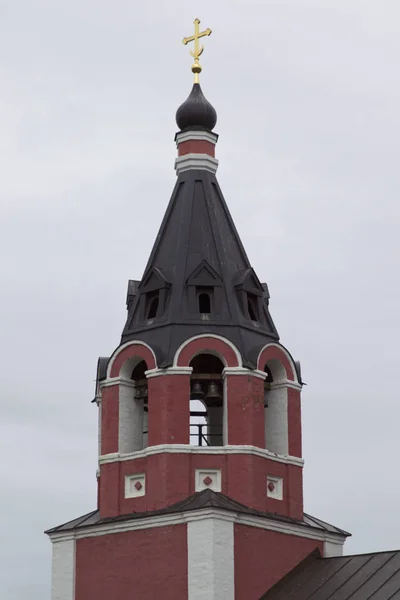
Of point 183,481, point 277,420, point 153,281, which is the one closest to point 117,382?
point 153,281

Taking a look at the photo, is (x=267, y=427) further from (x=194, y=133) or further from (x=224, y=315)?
(x=194, y=133)

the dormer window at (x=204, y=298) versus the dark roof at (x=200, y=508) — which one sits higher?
the dormer window at (x=204, y=298)

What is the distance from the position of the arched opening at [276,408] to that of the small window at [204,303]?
177cm

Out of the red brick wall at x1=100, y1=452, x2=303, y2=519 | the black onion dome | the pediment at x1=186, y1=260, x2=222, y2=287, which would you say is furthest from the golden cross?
the red brick wall at x1=100, y1=452, x2=303, y2=519

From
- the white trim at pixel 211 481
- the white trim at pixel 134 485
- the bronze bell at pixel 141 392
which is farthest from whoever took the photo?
the bronze bell at pixel 141 392

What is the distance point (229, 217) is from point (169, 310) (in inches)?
128

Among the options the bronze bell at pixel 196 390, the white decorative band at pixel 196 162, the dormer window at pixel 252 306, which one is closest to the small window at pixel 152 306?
the bronze bell at pixel 196 390

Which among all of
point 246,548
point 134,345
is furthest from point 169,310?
point 246,548

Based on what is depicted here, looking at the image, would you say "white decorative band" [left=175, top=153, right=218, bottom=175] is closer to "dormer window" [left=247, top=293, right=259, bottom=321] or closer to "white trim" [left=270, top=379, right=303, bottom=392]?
"dormer window" [left=247, top=293, right=259, bottom=321]

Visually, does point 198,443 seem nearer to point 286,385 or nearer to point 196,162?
point 286,385

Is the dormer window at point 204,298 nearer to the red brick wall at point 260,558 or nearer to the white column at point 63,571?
the red brick wall at point 260,558

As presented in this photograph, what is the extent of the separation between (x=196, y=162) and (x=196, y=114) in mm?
1114

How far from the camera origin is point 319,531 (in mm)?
31891

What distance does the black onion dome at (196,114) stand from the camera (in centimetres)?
3494
